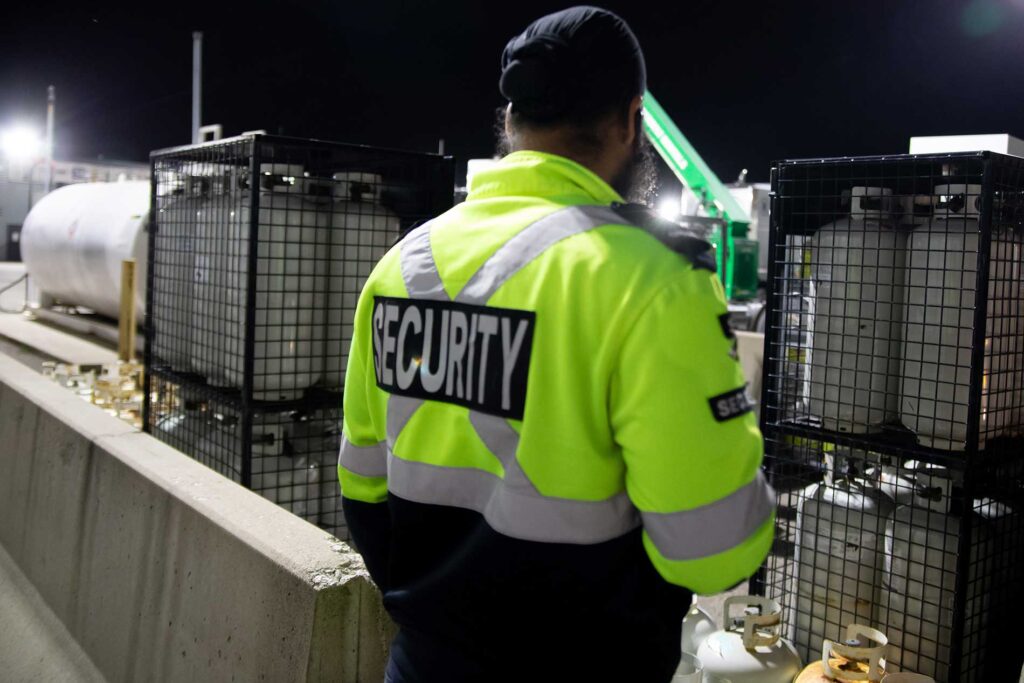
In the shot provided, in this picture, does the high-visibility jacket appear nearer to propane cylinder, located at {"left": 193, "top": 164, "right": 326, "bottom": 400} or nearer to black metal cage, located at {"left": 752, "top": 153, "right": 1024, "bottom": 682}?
black metal cage, located at {"left": 752, "top": 153, "right": 1024, "bottom": 682}

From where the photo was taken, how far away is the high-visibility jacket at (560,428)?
1.63m

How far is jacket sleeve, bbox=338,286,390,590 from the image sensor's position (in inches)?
88.9

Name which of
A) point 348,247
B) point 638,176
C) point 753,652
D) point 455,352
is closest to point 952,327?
point 753,652

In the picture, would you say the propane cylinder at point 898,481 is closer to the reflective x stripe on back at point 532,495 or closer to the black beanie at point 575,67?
the reflective x stripe on back at point 532,495

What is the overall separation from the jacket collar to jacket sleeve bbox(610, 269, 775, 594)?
0.32 meters

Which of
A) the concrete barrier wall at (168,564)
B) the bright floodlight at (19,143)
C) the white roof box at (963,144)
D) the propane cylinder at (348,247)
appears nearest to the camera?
the concrete barrier wall at (168,564)

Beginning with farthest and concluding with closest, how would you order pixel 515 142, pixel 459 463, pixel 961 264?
pixel 961 264, pixel 515 142, pixel 459 463

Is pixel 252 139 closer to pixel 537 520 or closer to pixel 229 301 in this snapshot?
pixel 229 301

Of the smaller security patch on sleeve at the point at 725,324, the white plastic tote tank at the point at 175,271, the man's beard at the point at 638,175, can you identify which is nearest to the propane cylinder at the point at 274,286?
the white plastic tote tank at the point at 175,271

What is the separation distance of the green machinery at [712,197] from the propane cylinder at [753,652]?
37.5 feet

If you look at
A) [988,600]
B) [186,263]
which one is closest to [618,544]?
[988,600]

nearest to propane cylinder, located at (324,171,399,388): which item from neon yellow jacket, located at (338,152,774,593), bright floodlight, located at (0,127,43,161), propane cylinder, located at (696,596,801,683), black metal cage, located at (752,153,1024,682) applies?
black metal cage, located at (752,153,1024,682)

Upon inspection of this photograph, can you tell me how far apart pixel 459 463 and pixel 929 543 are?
7.78ft

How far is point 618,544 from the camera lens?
5.82 feet
